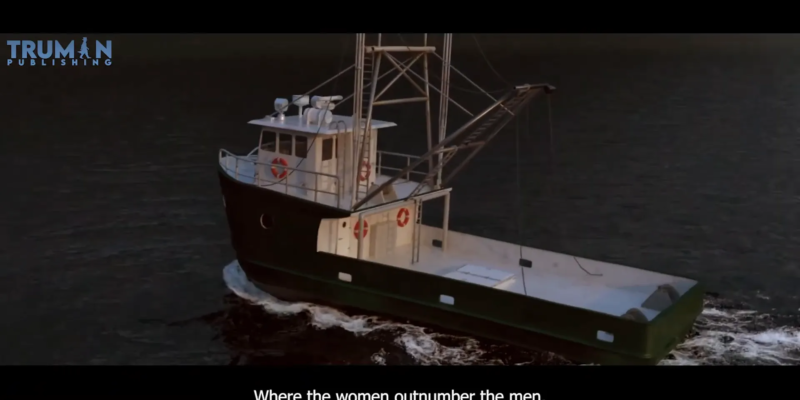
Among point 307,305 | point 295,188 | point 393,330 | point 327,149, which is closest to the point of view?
point 393,330

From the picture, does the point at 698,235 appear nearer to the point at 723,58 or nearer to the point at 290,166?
the point at 290,166

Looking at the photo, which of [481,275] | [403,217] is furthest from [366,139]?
[481,275]

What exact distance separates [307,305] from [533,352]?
18.6 feet

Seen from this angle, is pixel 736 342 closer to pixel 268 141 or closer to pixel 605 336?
pixel 605 336

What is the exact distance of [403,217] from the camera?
20359 millimetres

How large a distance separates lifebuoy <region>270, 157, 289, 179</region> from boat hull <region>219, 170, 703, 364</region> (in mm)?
842

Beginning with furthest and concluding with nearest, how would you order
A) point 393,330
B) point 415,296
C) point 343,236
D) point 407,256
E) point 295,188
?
1. point 407,256
2. point 295,188
3. point 343,236
4. point 393,330
5. point 415,296

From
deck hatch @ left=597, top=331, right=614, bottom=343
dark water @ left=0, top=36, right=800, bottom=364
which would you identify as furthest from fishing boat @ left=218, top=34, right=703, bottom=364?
dark water @ left=0, top=36, right=800, bottom=364

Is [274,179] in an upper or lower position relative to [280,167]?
lower

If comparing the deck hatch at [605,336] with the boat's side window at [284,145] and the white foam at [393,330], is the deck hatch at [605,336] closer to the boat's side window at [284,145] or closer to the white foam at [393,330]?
the white foam at [393,330]

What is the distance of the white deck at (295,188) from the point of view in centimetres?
1948

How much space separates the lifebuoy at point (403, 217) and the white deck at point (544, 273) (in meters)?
0.62

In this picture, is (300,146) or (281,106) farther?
(281,106)

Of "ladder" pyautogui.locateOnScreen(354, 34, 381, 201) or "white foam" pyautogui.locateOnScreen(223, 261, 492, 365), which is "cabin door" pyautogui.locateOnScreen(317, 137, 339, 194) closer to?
"ladder" pyautogui.locateOnScreen(354, 34, 381, 201)
